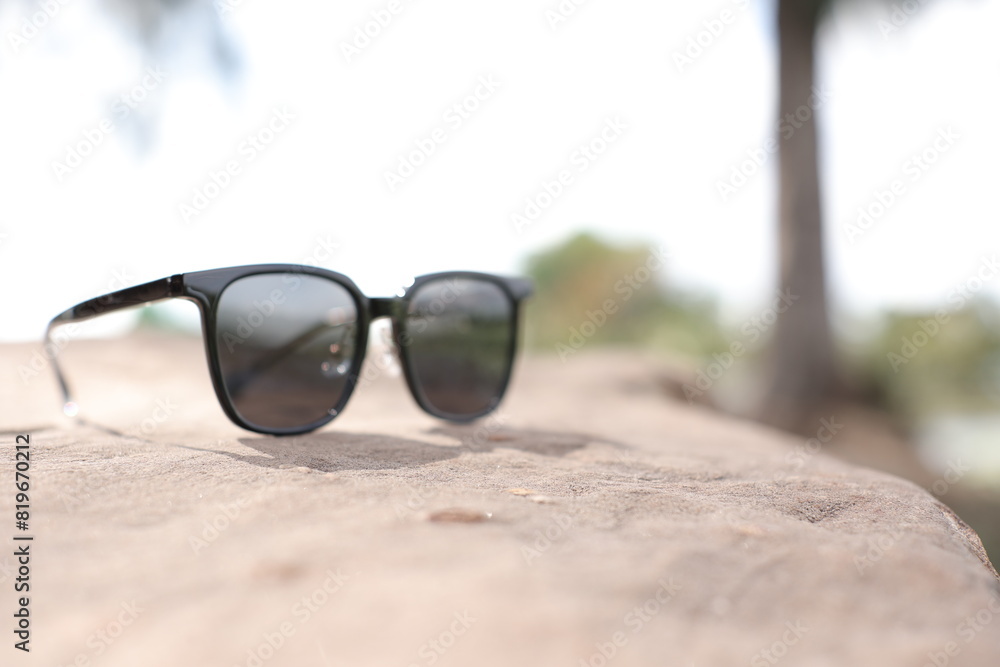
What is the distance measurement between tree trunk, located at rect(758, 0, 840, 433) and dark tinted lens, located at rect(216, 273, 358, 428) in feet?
17.3

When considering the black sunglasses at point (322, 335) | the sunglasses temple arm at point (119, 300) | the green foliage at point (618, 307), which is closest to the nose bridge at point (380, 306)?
the black sunglasses at point (322, 335)

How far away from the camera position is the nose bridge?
88.1 inches

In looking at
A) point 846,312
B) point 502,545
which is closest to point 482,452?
point 502,545

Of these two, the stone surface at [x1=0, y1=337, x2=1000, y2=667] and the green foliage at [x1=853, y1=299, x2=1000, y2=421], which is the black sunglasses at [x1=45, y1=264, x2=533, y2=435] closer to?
the stone surface at [x1=0, y1=337, x2=1000, y2=667]

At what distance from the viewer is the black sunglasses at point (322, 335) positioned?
72.6 inches

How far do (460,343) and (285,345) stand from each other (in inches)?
27.6

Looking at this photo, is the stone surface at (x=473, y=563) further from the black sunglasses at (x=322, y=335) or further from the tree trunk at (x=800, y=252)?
the tree trunk at (x=800, y=252)

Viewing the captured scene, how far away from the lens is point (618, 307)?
49.5 ft

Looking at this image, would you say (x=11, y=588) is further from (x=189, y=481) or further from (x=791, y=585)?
(x=791, y=585)

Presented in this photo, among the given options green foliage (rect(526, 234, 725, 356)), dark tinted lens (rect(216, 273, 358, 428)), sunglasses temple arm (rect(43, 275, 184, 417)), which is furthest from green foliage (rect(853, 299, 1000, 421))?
sunglasses temple arm (rect(43, 275, 184, 417))

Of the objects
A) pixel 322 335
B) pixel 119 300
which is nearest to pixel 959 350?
pixel 322 335

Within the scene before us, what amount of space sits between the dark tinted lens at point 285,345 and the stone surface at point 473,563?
12.0 inches

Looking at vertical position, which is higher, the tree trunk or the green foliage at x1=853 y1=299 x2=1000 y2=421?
the tree trunk

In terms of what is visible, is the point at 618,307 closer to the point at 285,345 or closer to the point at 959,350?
the point at 959,350
